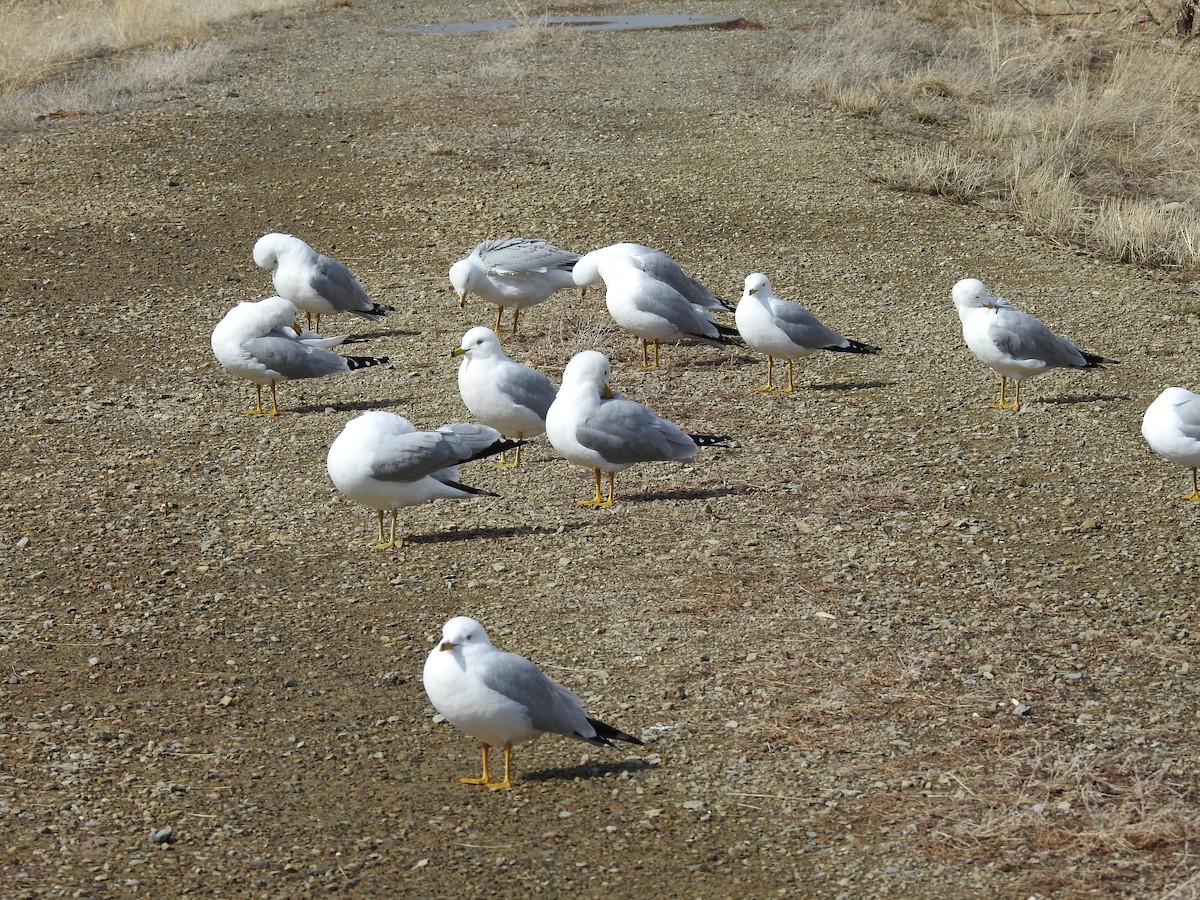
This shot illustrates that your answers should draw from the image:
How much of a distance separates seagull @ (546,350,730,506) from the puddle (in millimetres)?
15692

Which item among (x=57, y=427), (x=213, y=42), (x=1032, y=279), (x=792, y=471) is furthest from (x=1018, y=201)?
(x=213, y=42)

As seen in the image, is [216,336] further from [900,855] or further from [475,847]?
[900,855]

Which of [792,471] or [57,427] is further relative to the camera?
[57,427]

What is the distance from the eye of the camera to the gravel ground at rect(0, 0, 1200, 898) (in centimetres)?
466

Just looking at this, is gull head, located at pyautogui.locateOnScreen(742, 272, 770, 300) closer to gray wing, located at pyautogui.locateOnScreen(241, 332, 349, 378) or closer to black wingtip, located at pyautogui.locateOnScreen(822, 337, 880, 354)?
black wingtip, located at pyautogui.locateOnScreen(822, 337, 880, 354)

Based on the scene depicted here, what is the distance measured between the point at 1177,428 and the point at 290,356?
5.12m

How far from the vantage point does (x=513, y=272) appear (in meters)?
10.0

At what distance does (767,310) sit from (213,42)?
14296 mm

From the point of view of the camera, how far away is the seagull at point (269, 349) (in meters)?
8.95

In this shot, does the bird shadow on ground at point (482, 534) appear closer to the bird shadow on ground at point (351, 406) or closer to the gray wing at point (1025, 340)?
the bird shadow on ground at point (351, 406)

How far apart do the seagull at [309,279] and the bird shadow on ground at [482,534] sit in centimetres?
346

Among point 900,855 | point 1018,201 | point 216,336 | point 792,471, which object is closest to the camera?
point 900,855

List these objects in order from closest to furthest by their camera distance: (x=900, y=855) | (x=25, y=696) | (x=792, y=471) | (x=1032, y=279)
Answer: (x=900, y=855)
(x=25, y=696)
(x=792, y=471)
(x=1032, y=279)

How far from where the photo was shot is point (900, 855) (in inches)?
177
